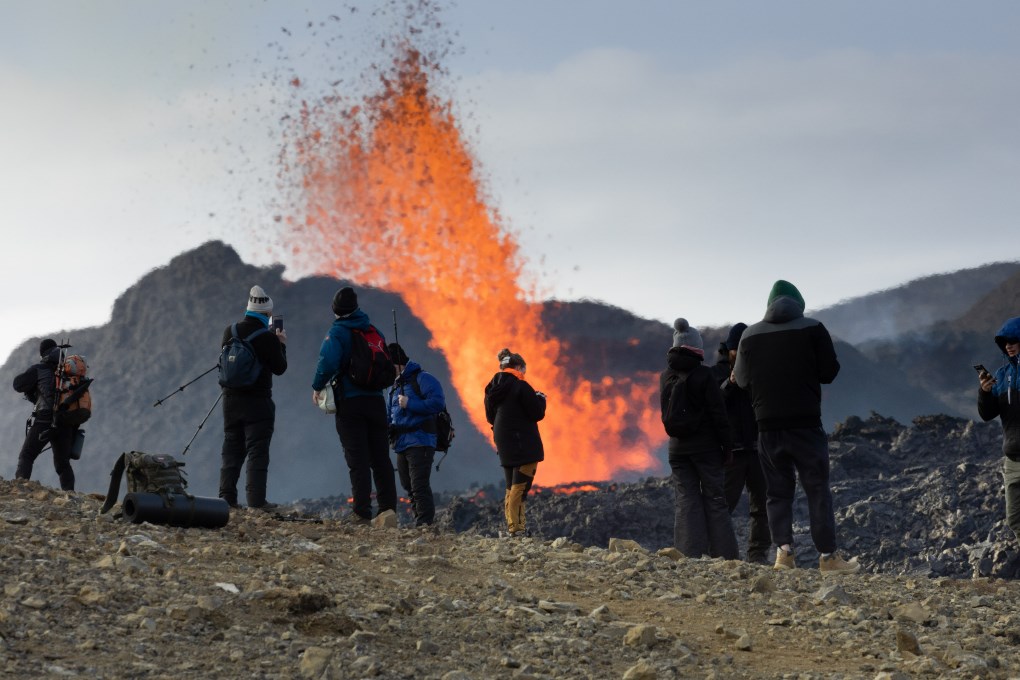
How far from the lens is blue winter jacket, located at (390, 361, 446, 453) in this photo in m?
10.7

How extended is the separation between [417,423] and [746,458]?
3.06 m

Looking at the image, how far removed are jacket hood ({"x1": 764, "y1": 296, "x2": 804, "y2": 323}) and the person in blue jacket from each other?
11.1ft

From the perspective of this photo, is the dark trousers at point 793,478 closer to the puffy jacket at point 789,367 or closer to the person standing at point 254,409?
the puffy jacket at point 789,367

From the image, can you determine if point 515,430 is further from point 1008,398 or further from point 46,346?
point 46,346

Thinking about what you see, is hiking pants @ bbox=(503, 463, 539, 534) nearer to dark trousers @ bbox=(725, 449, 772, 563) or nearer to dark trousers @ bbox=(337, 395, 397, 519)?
dark trousers @ bbox=(337, 395, 397, 519)

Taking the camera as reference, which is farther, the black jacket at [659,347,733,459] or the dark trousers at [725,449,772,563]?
the dark trousers at [725,449,772,563]

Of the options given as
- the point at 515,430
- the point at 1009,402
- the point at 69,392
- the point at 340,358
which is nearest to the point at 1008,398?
the point at 1009,402

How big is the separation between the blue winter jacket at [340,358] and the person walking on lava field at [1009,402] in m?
4.77

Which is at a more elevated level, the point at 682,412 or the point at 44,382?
the point at 44,382

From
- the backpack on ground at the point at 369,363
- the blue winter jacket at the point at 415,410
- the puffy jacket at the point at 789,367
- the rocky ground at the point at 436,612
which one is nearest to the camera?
the rocky ground at the point at 436,612

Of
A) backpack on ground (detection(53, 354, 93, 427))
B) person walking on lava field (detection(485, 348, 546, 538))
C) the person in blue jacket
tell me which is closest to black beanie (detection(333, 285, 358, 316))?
the person in blue jacket

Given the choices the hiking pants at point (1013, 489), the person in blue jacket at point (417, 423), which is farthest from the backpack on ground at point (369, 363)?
the hiking pants at point (1013, 489)

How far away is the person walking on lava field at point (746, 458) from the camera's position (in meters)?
9.91

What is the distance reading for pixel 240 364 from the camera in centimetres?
959
